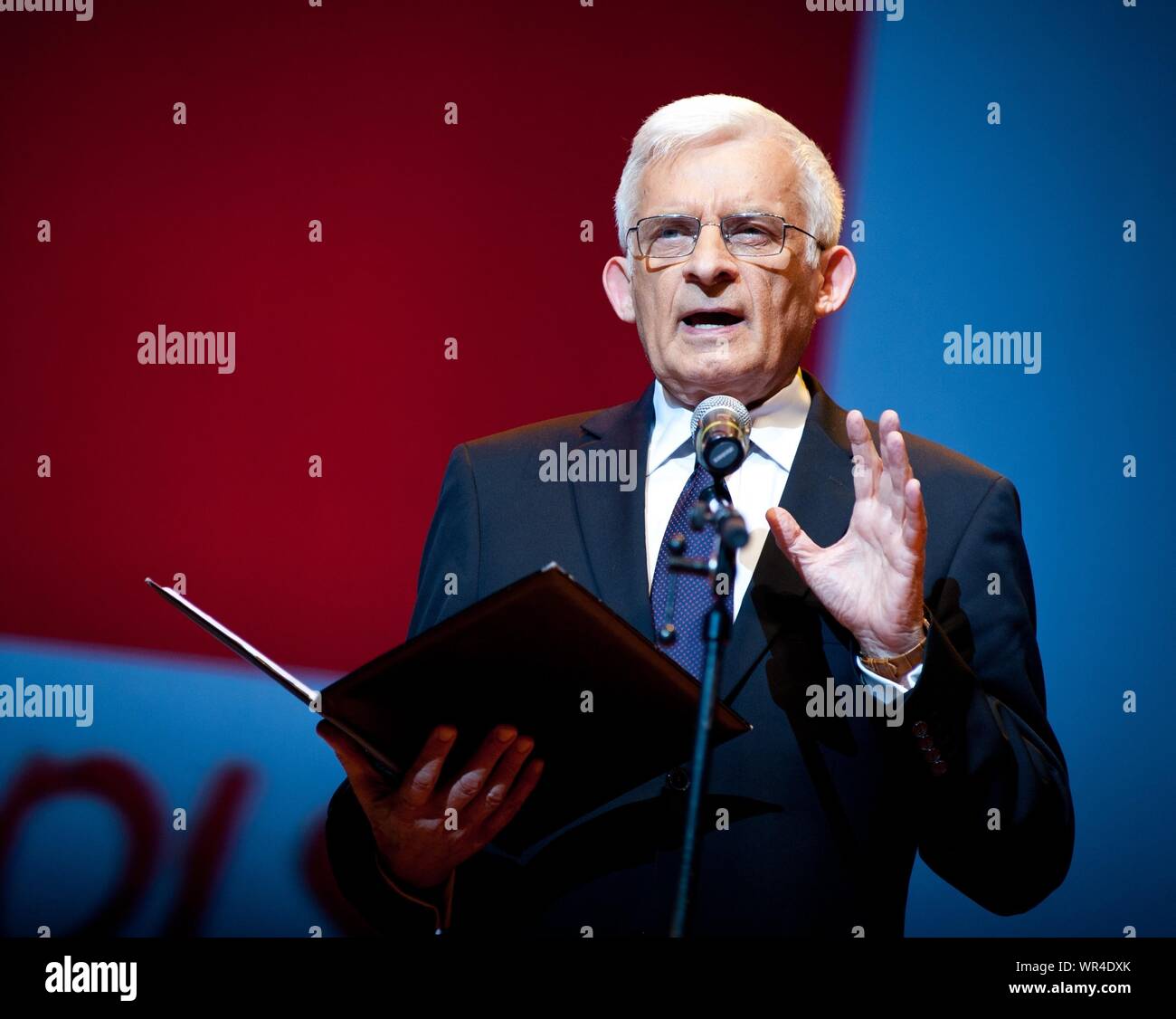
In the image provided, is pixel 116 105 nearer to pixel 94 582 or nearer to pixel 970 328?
pixel 94 582

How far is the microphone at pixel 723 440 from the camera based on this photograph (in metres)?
1.51

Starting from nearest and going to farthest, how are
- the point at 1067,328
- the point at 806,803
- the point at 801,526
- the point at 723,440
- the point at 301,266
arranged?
1. the point at 723,440
2. the point at 806,803
3. the point at 801,526
4. the point at 1067,328
5. the point at 301,266

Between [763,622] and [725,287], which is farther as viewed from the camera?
[725,287]

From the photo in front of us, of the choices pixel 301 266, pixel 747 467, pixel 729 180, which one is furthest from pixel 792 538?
pixel 301 266

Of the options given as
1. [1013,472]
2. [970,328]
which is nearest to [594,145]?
[970,328]

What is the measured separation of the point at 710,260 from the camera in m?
2.09

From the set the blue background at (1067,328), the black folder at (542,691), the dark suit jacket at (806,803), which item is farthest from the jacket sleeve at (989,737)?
the blue background at (1067,328)

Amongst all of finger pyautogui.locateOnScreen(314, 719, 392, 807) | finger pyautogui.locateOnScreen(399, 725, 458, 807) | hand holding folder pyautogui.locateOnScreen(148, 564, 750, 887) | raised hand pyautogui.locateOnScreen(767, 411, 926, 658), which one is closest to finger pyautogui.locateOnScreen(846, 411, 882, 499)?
raised hand pyautogui.locateOnScreen(767, 411, 926, 658)

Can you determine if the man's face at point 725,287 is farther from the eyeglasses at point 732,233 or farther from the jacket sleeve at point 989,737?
the jacket sleeve at point 989,737

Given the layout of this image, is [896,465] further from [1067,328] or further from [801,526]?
[1067,328]

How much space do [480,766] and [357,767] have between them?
0.20 meters

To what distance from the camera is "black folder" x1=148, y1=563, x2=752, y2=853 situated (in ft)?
5.04

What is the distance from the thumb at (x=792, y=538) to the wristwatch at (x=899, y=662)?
0.17 meters
